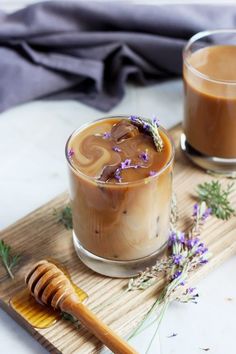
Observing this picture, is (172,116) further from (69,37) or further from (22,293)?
(22,293)

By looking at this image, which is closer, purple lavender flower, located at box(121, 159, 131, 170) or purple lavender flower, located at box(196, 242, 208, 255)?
purple lavender flower, located at box(121, 159, 131, 170)

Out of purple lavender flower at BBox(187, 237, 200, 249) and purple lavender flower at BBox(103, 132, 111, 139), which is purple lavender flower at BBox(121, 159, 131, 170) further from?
purple lavender flower at BBox(187, 237, 200, 249)

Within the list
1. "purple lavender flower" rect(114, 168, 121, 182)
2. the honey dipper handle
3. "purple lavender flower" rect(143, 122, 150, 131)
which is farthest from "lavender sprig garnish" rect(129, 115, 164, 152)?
the honey dipper handle

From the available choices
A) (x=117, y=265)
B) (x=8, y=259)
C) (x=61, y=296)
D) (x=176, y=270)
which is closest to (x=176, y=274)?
(x=176, y=270)

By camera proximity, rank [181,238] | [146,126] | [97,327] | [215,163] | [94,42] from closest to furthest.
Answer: [97,327]
[146,126]
[181,238]
[215,163]
[94,42]

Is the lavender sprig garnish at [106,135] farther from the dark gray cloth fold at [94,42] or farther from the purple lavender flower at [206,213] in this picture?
the dark gray cloth fold at [94,42]

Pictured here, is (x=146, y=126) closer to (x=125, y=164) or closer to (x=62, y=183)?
(x=125, y=164)

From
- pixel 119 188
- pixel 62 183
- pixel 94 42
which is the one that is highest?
pixel 119 188
